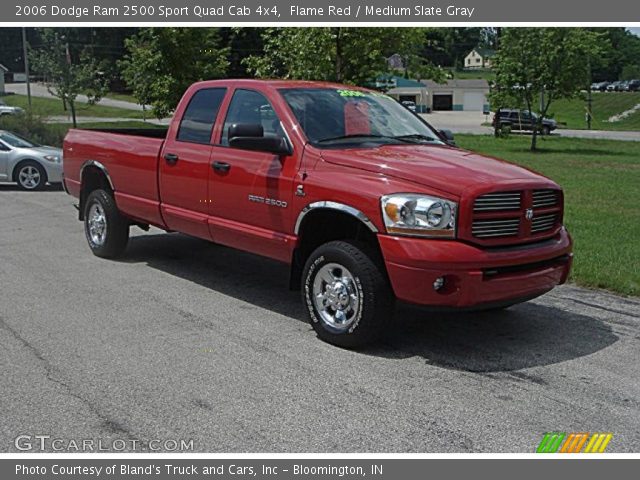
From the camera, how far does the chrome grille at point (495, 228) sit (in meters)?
5.56

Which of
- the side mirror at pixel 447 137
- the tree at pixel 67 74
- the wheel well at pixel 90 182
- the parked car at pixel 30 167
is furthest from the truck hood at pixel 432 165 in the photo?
the tree at pixel 67 74

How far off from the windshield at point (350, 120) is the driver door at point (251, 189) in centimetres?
26

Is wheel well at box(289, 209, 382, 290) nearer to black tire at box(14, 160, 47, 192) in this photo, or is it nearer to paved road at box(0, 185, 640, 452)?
paved road at box(0, 185, 640, 452)

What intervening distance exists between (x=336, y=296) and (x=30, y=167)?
12.5m

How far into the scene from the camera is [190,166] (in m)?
7.50

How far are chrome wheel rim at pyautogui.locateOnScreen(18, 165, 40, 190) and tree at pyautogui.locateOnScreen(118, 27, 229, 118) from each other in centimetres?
678

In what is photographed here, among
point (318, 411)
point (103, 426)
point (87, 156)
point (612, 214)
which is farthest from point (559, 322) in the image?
point (612, 214)

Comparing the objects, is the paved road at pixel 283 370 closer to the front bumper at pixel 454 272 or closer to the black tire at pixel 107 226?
the front bumper at pixel 454 272

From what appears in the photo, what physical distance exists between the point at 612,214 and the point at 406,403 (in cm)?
895

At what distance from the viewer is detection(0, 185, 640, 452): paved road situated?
447 centimetres

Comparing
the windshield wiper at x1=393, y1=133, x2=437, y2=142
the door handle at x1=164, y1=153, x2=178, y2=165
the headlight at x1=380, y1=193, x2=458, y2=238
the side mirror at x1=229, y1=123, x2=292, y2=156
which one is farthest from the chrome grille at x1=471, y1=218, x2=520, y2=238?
the door handle at x1=164, y1=153, x2=178, y2=165

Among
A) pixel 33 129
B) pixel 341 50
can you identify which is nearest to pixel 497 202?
pixel 341 50

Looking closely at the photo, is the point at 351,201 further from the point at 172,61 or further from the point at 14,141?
the point at 172,61

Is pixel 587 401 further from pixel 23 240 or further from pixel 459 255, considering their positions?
pixel 23 240
